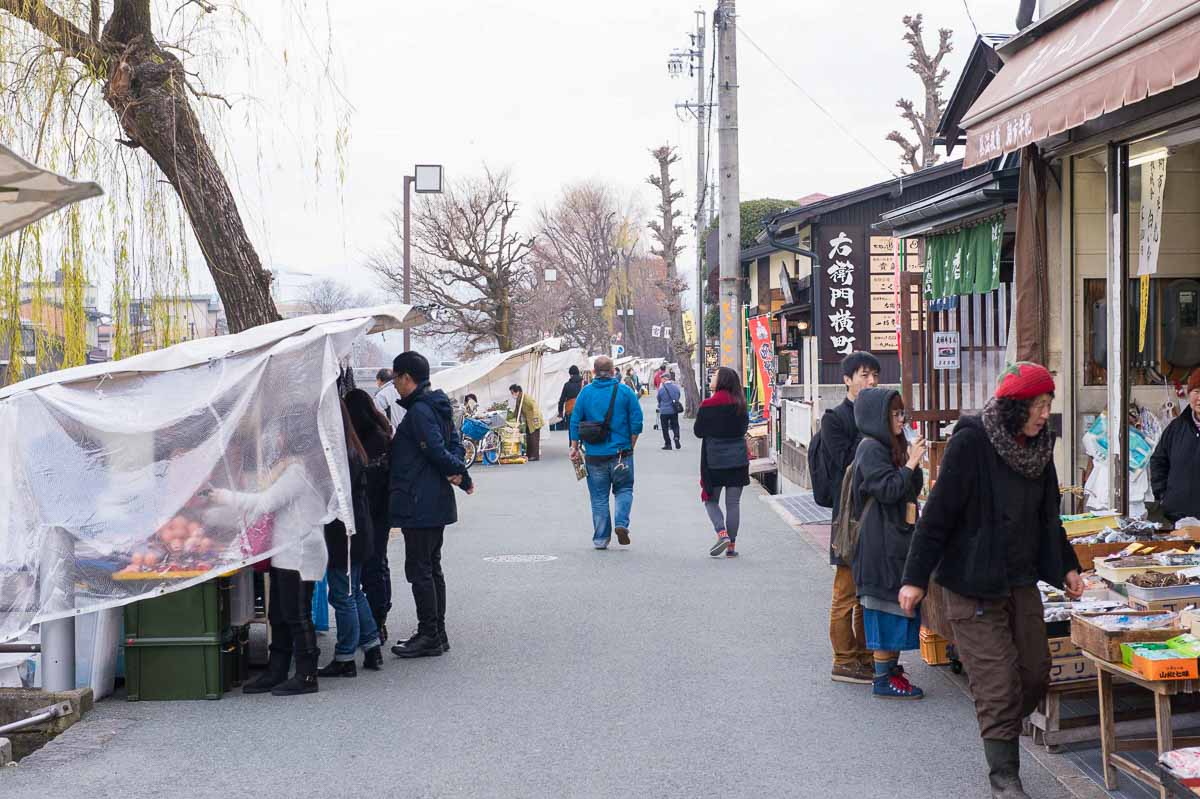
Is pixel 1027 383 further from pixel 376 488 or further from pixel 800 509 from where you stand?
pixel 800 509

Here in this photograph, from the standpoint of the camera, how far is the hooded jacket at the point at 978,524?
489 cm

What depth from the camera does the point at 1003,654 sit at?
4.85 m

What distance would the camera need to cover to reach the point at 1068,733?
575cm

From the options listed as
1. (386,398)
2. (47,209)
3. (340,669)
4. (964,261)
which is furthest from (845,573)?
(386,398)

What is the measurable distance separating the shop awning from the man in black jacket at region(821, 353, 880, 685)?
1.86 meters

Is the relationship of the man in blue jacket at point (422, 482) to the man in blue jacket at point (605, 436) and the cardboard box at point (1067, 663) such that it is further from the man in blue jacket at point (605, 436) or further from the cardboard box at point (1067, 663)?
the man in blue jacket at point (605, 436)

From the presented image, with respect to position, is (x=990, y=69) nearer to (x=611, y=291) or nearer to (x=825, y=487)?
(x=825, y=487)

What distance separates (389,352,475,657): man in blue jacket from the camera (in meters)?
7.95

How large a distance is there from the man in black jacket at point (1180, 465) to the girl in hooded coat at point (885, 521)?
209cm

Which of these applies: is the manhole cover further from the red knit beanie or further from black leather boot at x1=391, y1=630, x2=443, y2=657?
the red knit beanie

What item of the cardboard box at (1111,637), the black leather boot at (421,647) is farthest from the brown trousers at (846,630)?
the black leather boot at (421,647)

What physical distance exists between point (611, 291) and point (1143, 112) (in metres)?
56.6

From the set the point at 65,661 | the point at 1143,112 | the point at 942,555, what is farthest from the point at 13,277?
the point at 1143,112

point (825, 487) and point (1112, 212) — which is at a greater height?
point (1112, 212)
